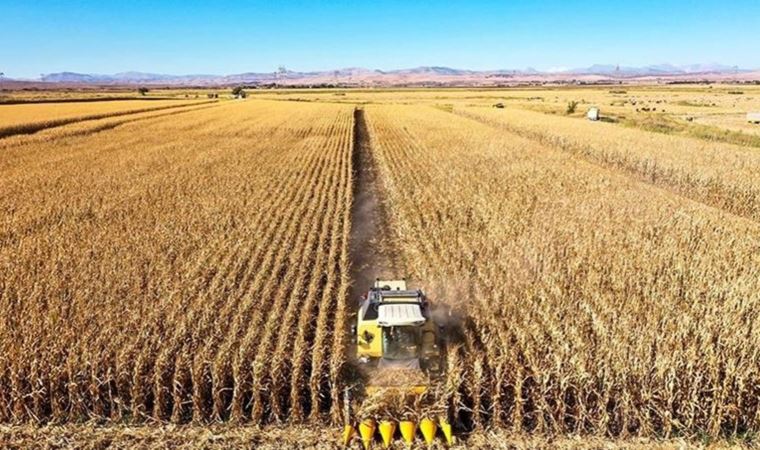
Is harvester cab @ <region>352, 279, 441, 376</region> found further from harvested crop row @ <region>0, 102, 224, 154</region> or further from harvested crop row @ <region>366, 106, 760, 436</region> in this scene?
harvested crop row @ <region>0, 102, 224, 154</region>

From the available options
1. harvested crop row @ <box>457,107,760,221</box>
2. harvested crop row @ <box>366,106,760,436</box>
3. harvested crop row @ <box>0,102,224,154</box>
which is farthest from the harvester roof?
harvested crop row @ <box>0,102,224,154</box>

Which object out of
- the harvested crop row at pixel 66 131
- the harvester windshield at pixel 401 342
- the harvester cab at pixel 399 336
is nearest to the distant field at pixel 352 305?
the harvester cab at pixel 399 336

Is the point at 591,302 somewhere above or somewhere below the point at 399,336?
below

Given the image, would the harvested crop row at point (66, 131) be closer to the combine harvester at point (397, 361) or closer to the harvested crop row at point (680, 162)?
the combine harvester at point (397, 361)

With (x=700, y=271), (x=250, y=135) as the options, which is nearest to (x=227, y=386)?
(x=700, y=271)

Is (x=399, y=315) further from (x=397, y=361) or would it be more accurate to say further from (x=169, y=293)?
(x=169, y=293)

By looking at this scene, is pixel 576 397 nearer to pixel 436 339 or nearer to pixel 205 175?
pixel 436 339

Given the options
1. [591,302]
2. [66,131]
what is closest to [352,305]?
[591,302]
